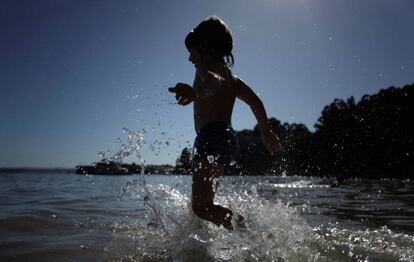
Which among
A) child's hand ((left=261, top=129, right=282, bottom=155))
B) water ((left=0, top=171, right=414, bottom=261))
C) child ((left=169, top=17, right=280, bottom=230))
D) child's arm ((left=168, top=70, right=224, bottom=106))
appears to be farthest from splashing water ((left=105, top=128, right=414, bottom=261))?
child's arm ((left=168, top=70, right=224, bottom=106))

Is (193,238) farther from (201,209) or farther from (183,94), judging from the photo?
(183,94)

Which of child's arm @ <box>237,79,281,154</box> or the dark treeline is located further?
the dark treeline

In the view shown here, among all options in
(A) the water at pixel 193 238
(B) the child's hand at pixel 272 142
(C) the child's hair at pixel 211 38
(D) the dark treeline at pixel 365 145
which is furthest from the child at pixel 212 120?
(D) the dark treeline at pixel 365 145

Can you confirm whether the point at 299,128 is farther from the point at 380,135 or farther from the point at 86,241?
the point at 86,241

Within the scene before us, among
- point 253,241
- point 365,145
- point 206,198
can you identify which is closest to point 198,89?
point 206,198

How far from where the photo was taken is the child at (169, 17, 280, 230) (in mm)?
3666

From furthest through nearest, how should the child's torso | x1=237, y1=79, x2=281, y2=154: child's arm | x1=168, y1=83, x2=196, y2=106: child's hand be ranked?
x1=237, y1=79, x2=281, y2=154: child's arm < the child's torso < x1=168, y1=83, x2=196, y2=106: child's hand

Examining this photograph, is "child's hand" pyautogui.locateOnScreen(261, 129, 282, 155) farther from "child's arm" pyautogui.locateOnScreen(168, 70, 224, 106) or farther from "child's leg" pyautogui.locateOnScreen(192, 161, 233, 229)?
"child's arm" pyautogui.locateOnScreen(168, 70, 224, 106)

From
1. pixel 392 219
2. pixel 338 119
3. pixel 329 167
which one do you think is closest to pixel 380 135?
pixel 329 167

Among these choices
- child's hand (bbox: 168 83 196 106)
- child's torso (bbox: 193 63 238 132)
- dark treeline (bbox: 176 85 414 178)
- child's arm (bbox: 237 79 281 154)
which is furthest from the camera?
dark treeline (bbox: 176 85 414 178)

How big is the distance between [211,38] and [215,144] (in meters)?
1.04

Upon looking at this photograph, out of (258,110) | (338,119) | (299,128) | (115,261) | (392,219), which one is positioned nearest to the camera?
(115,261)

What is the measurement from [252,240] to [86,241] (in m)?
1.72

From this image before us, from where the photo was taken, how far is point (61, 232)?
4.71 metres
